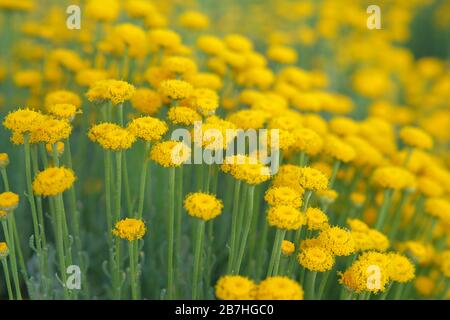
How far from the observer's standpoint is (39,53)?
9.35 feet

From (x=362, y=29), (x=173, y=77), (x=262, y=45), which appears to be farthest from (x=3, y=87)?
(x=362, y=29)

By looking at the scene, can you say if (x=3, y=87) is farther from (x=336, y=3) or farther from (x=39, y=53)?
(x=336, y=3)

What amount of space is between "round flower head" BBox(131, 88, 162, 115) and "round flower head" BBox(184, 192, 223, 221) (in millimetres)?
536

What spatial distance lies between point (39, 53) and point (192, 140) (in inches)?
60.7

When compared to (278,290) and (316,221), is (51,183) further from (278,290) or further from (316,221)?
(316,221)

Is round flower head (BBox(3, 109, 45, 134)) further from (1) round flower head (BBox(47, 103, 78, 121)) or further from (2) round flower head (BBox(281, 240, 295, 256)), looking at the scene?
(2) round flower head (BBox(281, 240, 295, 256))

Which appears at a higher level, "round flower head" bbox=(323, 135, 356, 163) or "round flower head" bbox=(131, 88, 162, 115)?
"round flower head" bbox=(131, 88, 162, 115)

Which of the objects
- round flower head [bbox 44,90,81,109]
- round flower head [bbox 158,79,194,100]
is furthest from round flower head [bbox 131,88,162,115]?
round flower head [bbox 44,90,81,109]

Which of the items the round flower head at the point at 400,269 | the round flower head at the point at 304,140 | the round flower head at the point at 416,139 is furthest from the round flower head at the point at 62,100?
the round flower head at the point at 416,139

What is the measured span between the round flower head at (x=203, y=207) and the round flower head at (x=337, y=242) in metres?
0.35

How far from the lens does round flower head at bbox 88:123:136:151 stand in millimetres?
1592

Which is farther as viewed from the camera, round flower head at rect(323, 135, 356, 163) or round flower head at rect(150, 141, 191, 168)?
round flower head at rect(323, 135, 356, 163)

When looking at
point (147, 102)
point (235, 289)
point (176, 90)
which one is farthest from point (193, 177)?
point (235, 289)
